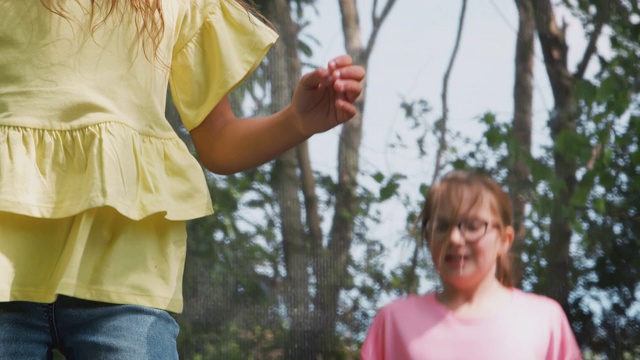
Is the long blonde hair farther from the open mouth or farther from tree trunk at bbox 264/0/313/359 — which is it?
tree trunk at bbox 264/0/313/359

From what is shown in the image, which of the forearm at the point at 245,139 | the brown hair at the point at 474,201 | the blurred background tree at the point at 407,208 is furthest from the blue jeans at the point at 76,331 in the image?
the blurred background tree at the point at 407,208

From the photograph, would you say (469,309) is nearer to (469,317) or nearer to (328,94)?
(469,317)

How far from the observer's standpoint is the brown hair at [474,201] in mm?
1976

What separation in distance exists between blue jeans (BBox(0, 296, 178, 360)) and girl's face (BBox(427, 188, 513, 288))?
73 centimetres

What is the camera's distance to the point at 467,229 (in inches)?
75.9

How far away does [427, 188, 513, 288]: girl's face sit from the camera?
191cm

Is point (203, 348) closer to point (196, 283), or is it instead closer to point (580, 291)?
point (196, 283)

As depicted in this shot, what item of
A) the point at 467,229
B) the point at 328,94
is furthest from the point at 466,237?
the point at 328,94

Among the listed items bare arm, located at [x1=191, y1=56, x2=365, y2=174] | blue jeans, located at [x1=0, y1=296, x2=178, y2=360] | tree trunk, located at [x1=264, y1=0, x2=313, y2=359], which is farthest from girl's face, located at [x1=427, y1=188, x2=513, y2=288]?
tree trunk, located at [x1=264, y1=0, x2=313, y2=359]

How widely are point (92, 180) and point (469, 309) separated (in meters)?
0.83

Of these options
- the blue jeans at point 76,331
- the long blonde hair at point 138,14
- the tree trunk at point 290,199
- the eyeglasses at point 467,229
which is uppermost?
the long blonde hair at point 138,14

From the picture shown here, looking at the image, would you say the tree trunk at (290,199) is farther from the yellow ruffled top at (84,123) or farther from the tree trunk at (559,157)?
the yellow ruffled top at (84,123)

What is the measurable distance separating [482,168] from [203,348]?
94 centimetres

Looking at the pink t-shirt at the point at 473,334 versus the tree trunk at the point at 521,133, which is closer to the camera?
the pink t-shirt at the point at 473,334
